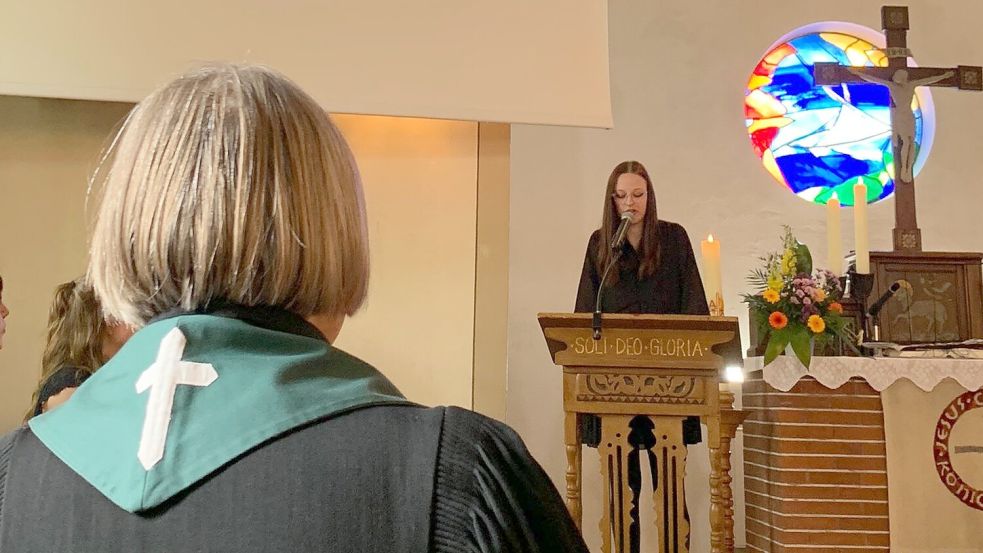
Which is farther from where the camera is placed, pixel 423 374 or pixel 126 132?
pixel 423 374

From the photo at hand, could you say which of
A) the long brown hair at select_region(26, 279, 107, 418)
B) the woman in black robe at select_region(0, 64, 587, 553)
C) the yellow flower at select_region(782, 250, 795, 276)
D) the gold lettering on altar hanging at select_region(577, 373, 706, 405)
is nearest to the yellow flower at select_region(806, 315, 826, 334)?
the yellow flower at select_region(782, 250, 795, 276)

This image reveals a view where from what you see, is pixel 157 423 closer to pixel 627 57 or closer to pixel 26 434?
pixel 26 434

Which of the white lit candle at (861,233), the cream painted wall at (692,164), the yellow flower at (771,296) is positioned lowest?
the yellow flower at (771,296)

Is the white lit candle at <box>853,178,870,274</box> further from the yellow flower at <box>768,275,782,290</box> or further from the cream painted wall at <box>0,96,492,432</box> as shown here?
the cream painted wall at <box>0,96,492,432</box>

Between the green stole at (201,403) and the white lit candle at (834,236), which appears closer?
the green stole at (201,403)

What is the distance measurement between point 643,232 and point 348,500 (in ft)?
12.0

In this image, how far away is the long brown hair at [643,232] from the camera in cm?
425

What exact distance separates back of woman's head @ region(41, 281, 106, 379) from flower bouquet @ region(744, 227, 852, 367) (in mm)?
2409

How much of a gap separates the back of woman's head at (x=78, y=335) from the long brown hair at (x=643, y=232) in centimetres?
208

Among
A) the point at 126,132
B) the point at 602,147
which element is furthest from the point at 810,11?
the point at 126,132

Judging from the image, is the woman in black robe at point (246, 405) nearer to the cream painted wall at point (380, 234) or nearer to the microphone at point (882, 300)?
the microphone at point (882, 300)

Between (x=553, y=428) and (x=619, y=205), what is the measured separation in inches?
71.2

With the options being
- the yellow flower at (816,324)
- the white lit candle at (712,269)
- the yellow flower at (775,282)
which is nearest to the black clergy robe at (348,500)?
the white lit candle at (712,269)

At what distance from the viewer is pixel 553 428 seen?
5723 millimetres
